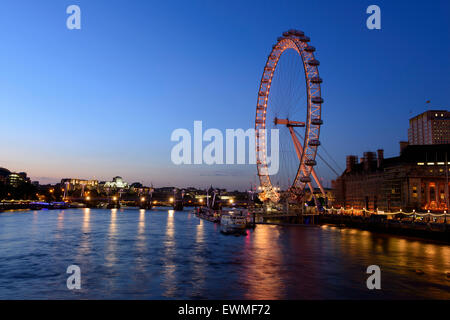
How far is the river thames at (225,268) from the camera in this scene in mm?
25516

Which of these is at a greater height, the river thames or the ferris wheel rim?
the ferris wheel rim

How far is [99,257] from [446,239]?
41748 millimetres

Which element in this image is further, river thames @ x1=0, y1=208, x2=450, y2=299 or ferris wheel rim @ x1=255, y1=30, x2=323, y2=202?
ferris wheel rim @ x1=255, y1=30, x2=323, y2=202

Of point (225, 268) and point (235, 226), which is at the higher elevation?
point (235, 226)

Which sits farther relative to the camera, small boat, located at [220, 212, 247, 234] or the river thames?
small boat, located at [220, 212, 247, 234]

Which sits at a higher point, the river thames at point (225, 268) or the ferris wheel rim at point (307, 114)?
the ferris wheel rim at point (307, 114)

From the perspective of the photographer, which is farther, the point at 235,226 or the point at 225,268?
the point at 235,226

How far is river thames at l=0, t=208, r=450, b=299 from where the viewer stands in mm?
25516

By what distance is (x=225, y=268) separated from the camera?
34719mm

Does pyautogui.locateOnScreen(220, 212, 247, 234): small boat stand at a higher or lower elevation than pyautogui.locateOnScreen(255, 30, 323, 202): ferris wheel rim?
lower
